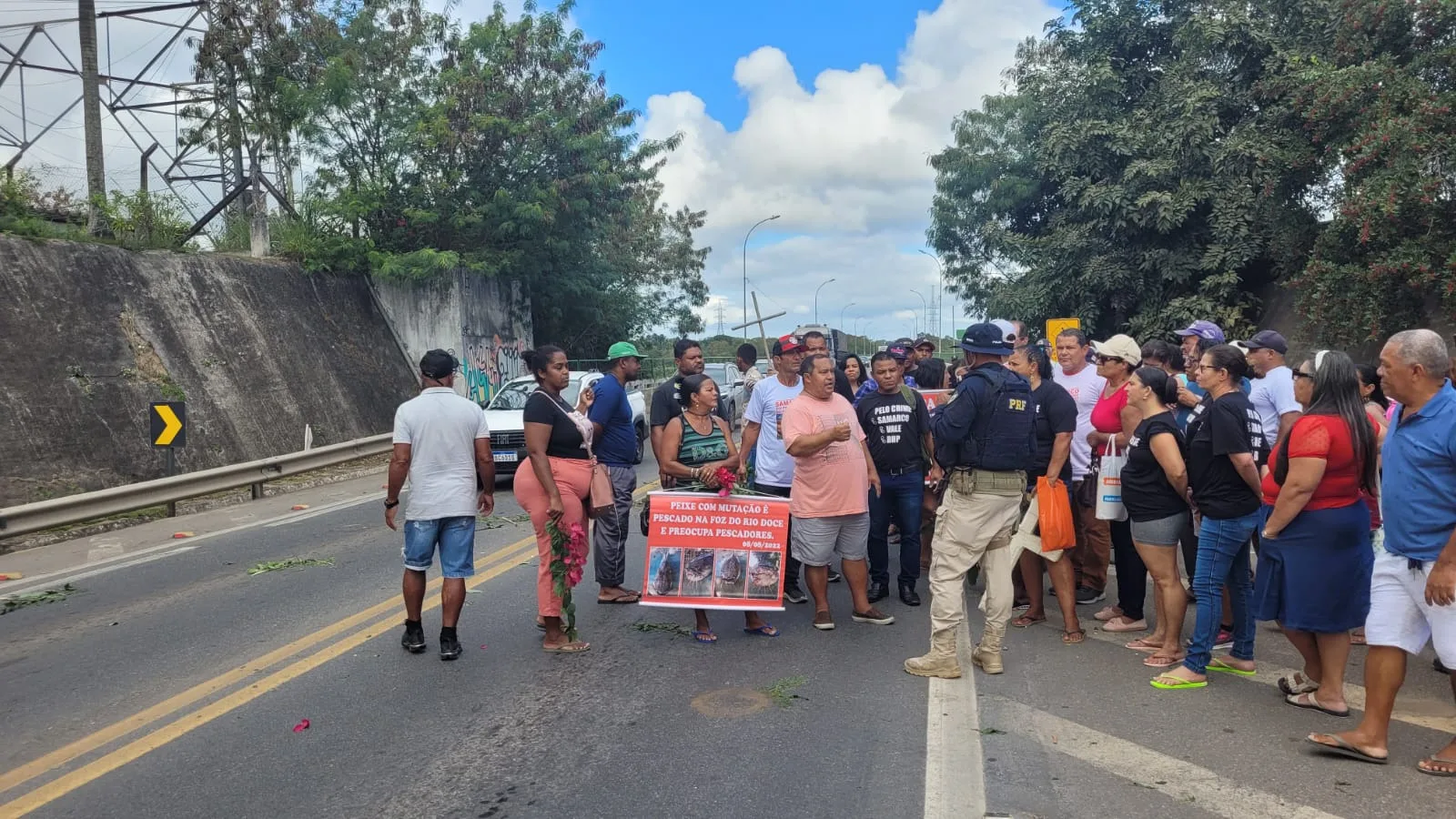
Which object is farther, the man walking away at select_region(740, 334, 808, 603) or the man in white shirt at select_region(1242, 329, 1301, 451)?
the man walking away at select_region(740, 334, 808, 603)

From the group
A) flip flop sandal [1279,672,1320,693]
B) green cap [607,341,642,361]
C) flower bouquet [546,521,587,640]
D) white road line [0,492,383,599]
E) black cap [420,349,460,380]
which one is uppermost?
green cap [607,341,642,361]

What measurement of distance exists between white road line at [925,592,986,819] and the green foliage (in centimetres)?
1237

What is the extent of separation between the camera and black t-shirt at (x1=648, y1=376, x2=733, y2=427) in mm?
6566

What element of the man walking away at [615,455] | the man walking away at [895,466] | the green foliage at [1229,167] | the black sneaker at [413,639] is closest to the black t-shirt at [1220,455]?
the man walking away at [895,466]

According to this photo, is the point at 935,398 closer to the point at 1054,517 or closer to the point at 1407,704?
the point at 1054,517

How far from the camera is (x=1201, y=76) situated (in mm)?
20812

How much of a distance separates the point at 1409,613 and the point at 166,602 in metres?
7.67

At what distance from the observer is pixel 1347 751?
4.14 m

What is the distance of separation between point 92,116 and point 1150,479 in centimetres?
1986

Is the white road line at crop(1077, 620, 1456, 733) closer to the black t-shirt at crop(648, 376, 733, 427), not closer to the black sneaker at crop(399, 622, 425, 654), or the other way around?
the black t-shirt at crop(648, 376, 733, 427)

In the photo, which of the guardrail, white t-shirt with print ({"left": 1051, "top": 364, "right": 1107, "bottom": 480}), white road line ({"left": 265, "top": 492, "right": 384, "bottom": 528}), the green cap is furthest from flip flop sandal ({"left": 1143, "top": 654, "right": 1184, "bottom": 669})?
the guardrail

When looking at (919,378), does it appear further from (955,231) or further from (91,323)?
(955,231)

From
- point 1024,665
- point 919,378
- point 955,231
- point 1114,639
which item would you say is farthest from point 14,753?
point 955,231

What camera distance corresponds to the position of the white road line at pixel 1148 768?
3730mm
